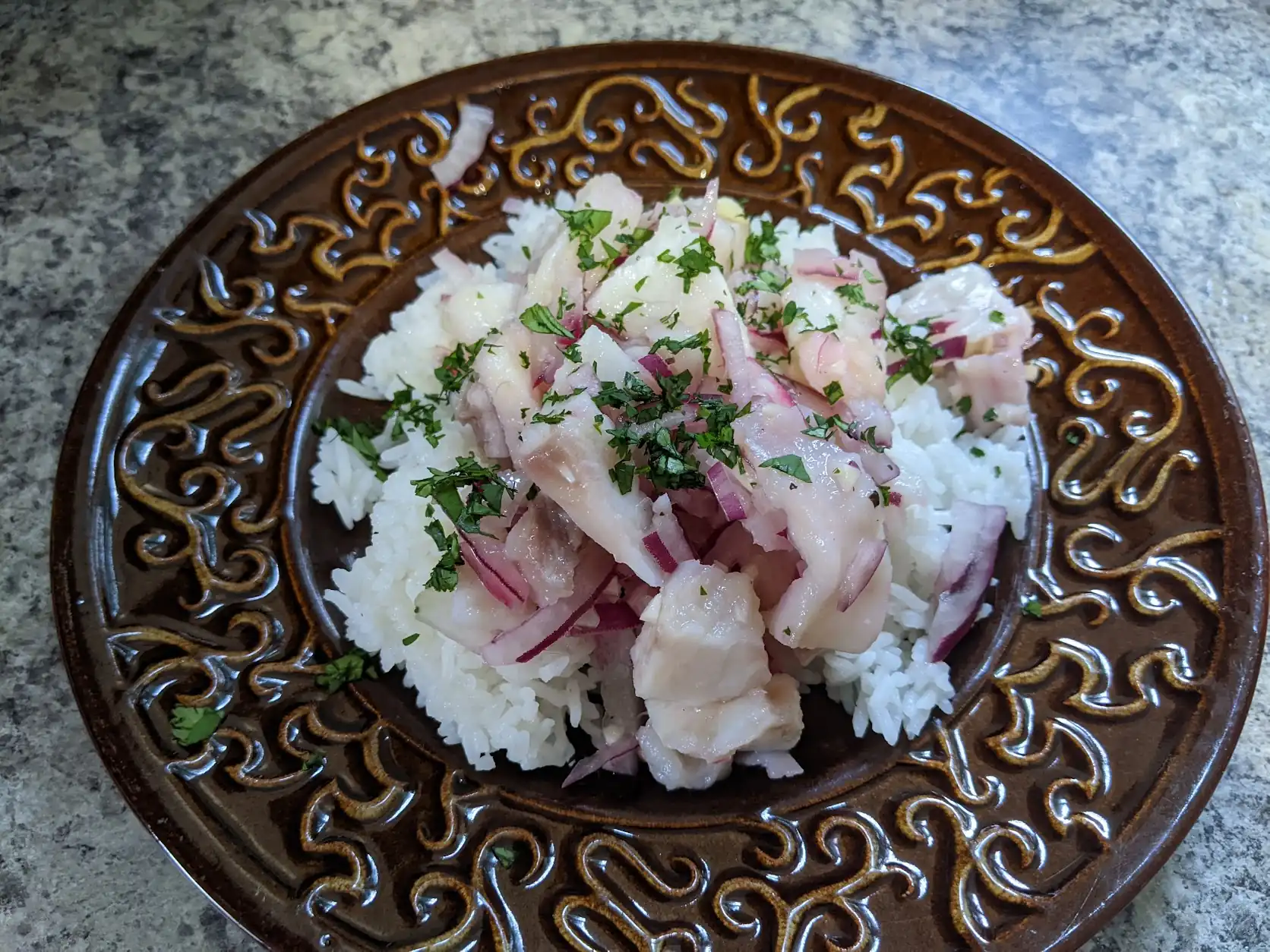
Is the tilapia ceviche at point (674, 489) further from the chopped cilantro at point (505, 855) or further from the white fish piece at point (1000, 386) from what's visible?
the chopped cilantro at point (505, 855)

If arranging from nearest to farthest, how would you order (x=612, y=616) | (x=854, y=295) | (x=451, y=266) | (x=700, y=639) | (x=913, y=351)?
(x=700, y=639)
(x=612, y=616)
(x=854, y=295)
(x=913, y=351)
(x=451, y=266)

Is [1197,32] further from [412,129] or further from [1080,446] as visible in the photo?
[412,129]

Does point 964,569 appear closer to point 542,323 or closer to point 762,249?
point 762,249

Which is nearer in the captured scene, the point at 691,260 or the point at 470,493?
the point at 470,493

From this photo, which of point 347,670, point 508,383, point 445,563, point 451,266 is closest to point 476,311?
point 451,266

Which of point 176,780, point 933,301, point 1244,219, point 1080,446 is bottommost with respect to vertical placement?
point 176,780

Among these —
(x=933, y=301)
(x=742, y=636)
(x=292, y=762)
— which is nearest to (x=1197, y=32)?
(x=933, y=301)
